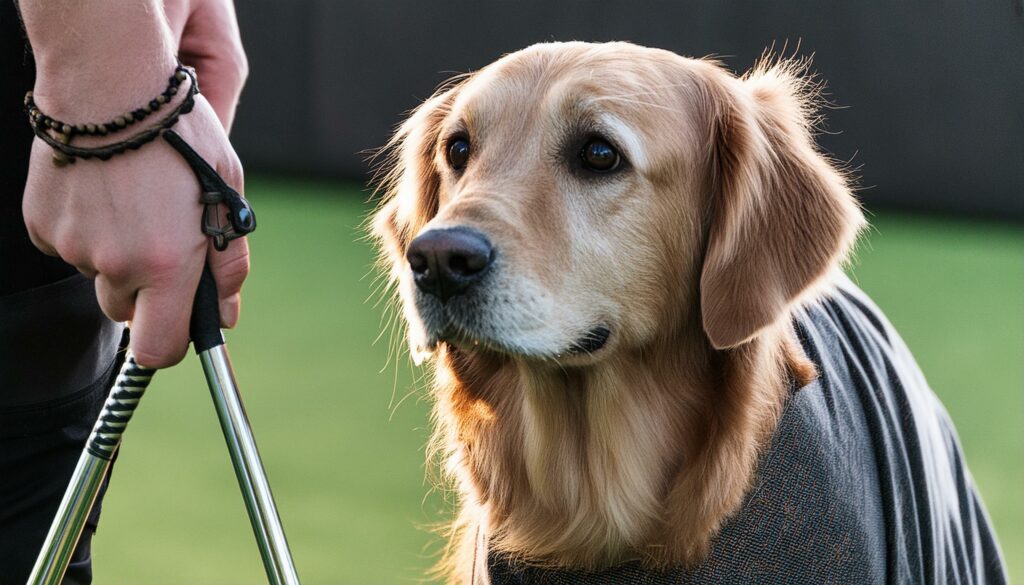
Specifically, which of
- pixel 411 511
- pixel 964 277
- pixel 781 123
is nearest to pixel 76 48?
pixel 781 123

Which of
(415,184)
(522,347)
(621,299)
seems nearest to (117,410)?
(522,347)

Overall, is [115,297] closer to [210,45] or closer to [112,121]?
[112,121]

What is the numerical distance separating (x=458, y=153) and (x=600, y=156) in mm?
364

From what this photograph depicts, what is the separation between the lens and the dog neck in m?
2.12

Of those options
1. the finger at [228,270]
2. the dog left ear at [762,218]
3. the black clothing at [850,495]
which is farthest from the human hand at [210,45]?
the black clothing at [850,495]

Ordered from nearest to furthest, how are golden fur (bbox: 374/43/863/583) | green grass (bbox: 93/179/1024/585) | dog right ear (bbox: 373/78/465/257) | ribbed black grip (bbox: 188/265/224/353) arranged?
ribbed black grip (bbox: 188/265/224/353) → golden fur (bbox: 374/43/863/583) → dog right ear (bbox: 373/78/465/257) → green grass (bbox: 93/179/1024/585)

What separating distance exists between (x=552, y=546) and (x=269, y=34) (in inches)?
322

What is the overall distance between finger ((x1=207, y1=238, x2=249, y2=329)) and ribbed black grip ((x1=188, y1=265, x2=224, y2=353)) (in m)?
0.01

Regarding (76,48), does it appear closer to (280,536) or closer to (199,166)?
(199,166)

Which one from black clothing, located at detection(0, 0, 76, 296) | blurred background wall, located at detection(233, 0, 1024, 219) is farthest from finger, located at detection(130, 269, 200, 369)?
blurred background wall, located at detection(233, 0, 1024, 219)

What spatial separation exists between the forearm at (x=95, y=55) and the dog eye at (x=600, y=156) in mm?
933

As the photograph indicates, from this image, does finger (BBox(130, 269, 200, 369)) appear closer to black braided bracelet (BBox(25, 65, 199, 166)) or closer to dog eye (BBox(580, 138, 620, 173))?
black braided bracelet (BBox(25, 65, 199, 166))

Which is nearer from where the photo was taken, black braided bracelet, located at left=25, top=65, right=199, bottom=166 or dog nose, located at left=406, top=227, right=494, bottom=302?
black braided bracelet, located at left=25, top=65, right=199, bottom=166

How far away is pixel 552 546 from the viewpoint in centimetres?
223
